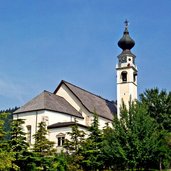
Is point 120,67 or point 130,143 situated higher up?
point 120,67

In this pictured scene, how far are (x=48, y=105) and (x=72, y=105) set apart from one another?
6.44 m

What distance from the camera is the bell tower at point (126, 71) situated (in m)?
59.8

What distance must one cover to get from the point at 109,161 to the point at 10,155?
46.3ft

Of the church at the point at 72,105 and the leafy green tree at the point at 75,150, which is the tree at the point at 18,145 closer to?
the leafy green tree at the point at 75,150

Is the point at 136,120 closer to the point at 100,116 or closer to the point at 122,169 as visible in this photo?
the point at 122,169

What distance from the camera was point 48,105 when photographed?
4959cm

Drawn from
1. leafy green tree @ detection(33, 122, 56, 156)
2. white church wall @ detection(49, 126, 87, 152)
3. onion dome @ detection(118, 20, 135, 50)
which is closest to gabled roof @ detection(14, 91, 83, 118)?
white church wall @ detection(49, 126, 87, 152)

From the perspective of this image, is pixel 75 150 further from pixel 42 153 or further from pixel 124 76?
pixel 124 76

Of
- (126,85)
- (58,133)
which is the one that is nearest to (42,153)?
(58,133)

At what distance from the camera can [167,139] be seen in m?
37.1

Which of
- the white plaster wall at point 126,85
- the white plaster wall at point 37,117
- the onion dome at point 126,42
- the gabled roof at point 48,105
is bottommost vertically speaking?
the white plaster wall at point 37,117

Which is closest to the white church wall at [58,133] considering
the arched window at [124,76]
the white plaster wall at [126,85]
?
the white plaster wall at [126,85]

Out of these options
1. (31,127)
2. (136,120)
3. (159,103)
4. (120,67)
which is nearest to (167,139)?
(136,120)

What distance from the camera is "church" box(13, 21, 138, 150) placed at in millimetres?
48406
